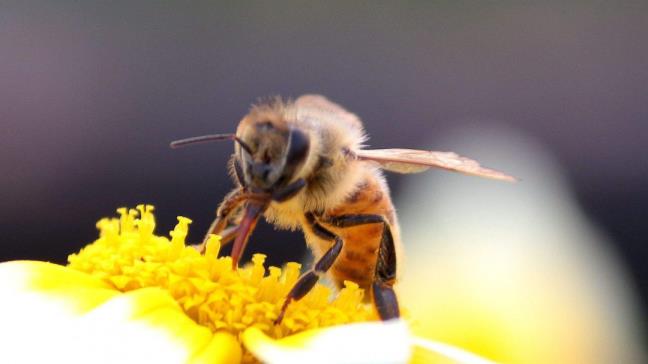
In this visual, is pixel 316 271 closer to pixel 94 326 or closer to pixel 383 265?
pixel 383 265

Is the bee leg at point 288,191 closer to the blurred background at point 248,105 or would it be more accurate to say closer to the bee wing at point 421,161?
the bee wing at point 421,161

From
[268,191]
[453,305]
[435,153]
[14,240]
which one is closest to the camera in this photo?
[268,191]

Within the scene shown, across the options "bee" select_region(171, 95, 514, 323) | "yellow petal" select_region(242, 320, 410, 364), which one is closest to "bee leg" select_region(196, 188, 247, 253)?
"bee" select_region(171, 95, 514, 323)

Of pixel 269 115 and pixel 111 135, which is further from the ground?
pixel 269 115

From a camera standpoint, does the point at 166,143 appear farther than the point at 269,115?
Yes

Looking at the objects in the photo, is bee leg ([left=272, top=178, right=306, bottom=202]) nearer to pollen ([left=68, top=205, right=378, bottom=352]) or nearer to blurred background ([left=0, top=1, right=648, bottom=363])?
pollen ([left=68, top=205, right=378, bottom=352])

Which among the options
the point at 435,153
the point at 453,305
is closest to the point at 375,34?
the point at 453,305

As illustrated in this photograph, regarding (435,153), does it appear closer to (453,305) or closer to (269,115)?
(269,115)
